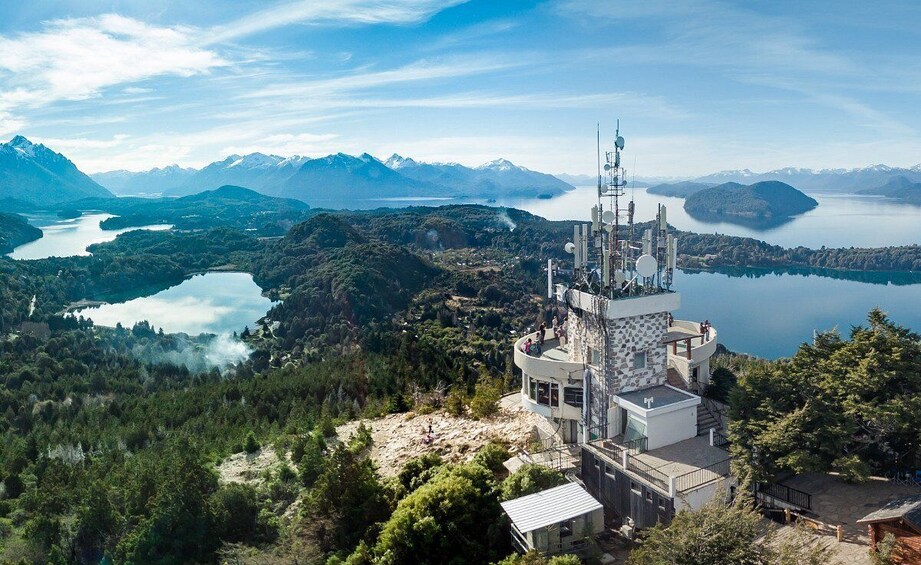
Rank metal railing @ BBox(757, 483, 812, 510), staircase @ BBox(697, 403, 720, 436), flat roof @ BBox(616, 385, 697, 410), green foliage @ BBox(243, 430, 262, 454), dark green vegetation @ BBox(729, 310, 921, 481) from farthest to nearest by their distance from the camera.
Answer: green foliage @ BBox(243, 430, 262, 454) → staircase @ BBox(697, 403, 720, 436) → flat roof @ BBox(616, 385, 697, 410) → metal railing @ BBox(757, 483, 812, 510) → dark green vegetation @ BBox(729, 310, 921, 481)

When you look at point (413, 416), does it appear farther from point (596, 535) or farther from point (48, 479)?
point (48, 479)

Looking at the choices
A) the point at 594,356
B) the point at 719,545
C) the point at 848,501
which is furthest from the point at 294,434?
the point at 848,501

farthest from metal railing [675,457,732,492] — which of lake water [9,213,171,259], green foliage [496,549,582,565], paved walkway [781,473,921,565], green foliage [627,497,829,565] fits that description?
lake water [9,213,171,259]

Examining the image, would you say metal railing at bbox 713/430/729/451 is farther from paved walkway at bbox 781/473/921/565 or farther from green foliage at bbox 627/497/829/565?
green foliage at bbox 627/497/829/565

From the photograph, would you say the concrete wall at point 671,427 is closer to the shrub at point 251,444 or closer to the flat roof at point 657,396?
the flat roof at point 657,396

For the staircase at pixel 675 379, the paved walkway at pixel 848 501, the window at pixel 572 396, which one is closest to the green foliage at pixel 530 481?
the window at pixel 572 396

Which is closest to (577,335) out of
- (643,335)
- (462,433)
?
(643,335)

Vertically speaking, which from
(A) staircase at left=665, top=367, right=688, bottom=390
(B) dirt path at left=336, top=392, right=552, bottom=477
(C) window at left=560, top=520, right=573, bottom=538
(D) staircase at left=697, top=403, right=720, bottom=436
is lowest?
(B) dirt path at left=336, top=392, right=552, bottom=477
